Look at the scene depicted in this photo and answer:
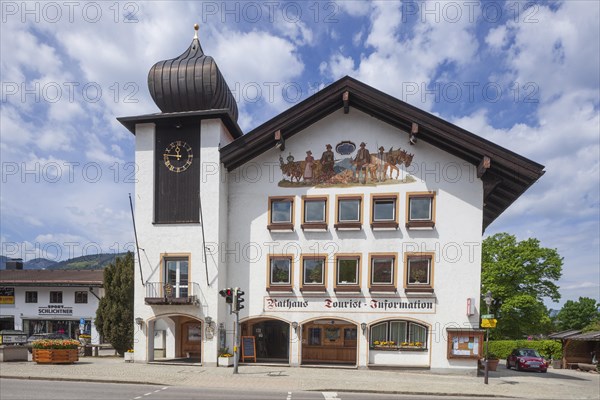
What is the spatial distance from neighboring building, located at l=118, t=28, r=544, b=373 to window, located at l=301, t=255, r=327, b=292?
0.18 ft

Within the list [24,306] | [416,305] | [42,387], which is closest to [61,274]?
[24,306]

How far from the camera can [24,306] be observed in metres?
42.2

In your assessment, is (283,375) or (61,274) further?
(61,274)

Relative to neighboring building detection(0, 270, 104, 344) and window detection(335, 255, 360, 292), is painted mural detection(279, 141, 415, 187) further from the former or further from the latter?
neighboring building detection(0, 270, 104, 344)

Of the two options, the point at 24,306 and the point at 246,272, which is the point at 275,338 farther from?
the point at 24,306

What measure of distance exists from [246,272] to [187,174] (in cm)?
618

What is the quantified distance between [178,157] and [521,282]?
1382 inches

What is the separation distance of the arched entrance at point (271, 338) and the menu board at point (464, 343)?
28.8 ft

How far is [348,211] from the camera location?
24.1 m

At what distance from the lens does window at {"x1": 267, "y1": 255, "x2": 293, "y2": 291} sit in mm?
24203

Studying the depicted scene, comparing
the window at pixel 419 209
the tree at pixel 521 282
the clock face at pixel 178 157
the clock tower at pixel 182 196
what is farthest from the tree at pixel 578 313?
the clock face at pixel 178 157

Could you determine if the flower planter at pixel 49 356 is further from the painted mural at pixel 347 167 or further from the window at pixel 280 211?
the painted mural at pixel 347 167

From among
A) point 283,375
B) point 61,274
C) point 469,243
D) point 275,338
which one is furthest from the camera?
point 61,274

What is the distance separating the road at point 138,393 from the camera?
50.8 feet
